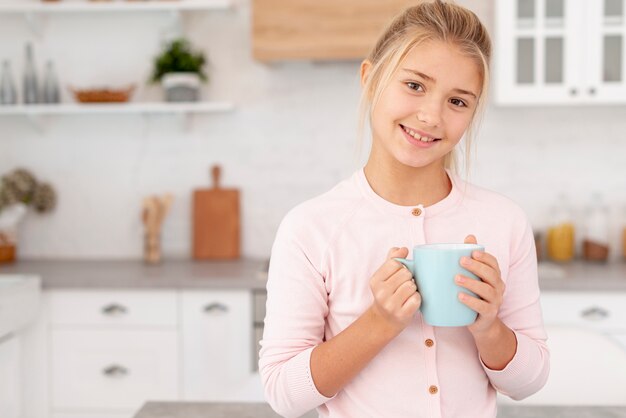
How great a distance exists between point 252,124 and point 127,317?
1027 mm

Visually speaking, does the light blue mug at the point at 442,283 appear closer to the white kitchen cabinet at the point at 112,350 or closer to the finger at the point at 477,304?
the finger at the point at 477,304

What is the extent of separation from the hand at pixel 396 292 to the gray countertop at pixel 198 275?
1879 millimetres

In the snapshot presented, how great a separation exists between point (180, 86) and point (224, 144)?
35cm

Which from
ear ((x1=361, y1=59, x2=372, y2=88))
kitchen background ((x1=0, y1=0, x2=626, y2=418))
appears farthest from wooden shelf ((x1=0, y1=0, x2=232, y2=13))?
ear ((x1=361, y1=59, x2=372, y2=88))

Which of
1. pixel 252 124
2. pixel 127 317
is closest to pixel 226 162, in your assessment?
pixel 252 124

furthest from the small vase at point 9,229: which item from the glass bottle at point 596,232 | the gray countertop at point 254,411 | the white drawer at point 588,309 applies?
the glass bottle at point 596,232

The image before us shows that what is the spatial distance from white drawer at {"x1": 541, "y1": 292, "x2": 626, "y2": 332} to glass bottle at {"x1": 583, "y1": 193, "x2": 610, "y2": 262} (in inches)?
19.0

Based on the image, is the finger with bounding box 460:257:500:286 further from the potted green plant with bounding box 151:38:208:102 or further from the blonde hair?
the potted green plant with bounding box 151:38:208:102

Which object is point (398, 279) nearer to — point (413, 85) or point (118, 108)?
point (413, 85)

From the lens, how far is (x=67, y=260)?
11.2ft

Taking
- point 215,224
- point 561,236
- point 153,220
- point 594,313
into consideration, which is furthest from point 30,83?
point 594,313

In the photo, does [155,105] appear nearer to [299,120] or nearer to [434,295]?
[299,120]

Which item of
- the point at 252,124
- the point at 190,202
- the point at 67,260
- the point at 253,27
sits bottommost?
the point at 67,260

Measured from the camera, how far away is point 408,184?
1.10 meters
